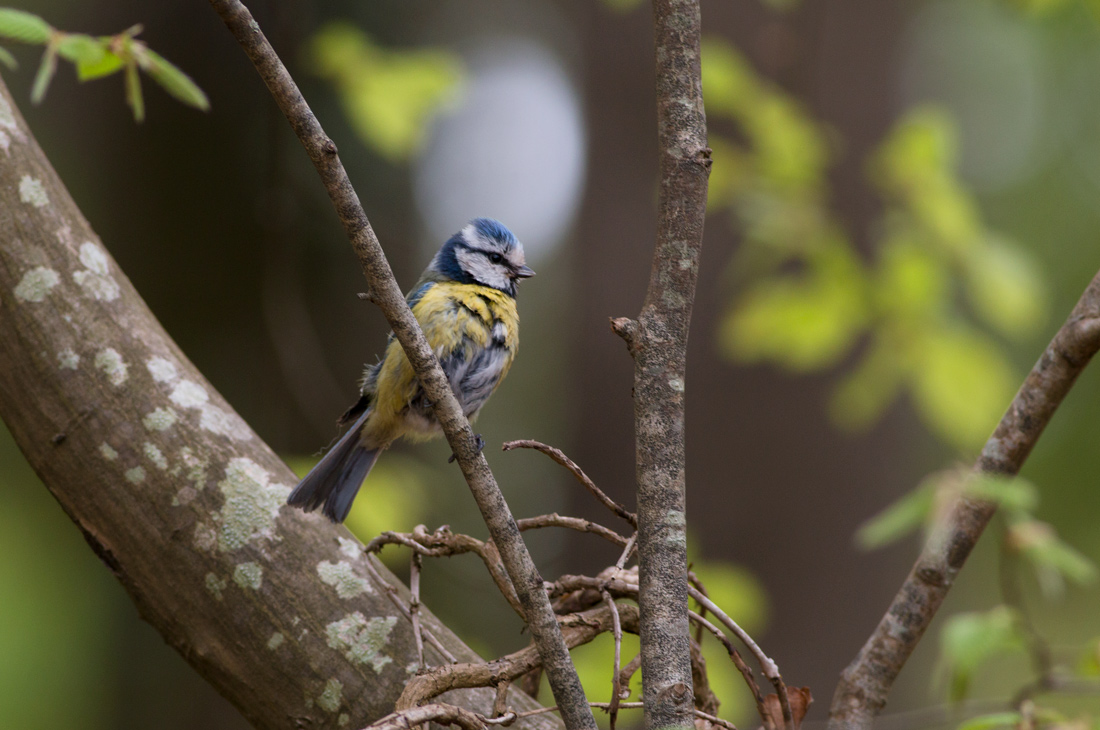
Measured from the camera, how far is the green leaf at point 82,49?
160cm

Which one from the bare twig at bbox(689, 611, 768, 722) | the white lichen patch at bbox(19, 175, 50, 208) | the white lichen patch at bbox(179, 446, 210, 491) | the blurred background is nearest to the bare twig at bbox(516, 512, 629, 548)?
the bare twig at bbox(689, 611, 768, 722)

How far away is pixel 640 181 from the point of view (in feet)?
11.6

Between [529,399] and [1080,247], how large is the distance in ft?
19.7

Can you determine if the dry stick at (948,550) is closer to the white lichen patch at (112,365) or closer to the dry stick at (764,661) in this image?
the dry stick at (764,661)

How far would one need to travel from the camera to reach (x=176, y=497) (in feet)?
4.46

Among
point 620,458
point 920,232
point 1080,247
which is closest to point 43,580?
point 620,458

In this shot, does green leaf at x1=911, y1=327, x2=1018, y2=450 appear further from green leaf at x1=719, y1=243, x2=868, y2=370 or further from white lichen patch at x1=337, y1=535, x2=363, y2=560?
white lichen patch at x1=337, y1=535, x2=363, y2=560

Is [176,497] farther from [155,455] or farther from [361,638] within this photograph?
[361,638]

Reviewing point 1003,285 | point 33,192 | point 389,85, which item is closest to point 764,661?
point 33,192

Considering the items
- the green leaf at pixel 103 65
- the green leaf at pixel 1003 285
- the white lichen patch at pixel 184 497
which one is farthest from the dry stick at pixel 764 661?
the green leaf at pixel 1003 285

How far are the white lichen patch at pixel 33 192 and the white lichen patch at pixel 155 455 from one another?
18.7 inches

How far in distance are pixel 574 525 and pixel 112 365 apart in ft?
2.75

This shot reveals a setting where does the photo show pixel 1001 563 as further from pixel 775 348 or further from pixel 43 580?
pixel 43 580

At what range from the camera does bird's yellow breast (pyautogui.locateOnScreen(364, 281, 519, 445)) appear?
2045mm
